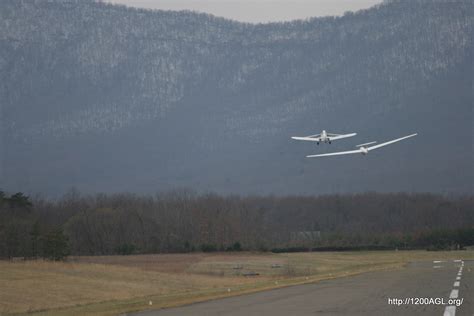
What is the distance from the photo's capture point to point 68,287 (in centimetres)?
6128

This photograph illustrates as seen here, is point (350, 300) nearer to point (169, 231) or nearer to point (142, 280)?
A: point (142, 280)

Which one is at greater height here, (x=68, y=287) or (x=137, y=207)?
(x=137, y=207)

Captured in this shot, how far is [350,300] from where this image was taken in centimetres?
4556

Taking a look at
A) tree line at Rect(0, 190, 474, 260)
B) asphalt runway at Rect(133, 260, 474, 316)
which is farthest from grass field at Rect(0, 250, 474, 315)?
tree line at Rect(0, 190, 474, 260)

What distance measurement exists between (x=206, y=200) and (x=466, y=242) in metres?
62.5

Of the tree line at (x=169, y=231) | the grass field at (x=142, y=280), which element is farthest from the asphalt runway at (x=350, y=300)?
the tree line at (x=169, y=231)

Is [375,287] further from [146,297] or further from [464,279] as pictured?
[146,297]

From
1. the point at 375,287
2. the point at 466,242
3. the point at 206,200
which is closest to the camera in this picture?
the point at 375,287

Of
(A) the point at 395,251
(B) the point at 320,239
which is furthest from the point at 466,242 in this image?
(B) the point at 320,239

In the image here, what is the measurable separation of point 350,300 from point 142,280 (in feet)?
92.9

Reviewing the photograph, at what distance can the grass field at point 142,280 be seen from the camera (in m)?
51.8

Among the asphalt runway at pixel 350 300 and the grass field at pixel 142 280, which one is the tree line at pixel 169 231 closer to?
the grass field at pixel 142 280

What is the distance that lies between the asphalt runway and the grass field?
388cm

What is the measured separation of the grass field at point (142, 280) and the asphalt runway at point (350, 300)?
388cm
